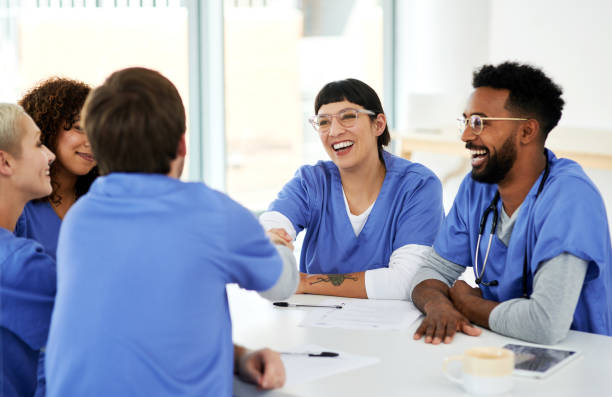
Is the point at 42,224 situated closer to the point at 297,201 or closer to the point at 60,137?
the point at 60,137

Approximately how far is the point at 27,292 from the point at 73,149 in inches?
27.4

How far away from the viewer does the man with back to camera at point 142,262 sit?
1.30 m

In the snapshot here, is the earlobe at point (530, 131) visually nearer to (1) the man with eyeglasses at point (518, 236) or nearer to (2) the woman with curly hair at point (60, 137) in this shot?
(1) the man with eyeglasses at point (518, 236)

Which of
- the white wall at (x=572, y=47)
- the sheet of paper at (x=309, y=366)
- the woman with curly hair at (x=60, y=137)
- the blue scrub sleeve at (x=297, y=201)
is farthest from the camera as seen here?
the white wall at (x=572, y=47)

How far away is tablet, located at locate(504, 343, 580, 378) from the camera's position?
60.8 inches

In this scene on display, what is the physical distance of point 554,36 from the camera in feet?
16.3

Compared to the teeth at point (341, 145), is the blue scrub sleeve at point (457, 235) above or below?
below

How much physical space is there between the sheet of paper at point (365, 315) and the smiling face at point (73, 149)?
2.57 feet

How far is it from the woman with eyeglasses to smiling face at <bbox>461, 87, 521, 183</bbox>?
1.37 ft

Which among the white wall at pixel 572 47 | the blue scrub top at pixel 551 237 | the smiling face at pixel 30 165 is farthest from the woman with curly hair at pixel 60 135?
the white wall at pixel 572 47

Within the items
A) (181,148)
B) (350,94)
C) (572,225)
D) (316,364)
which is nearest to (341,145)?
(350,94)

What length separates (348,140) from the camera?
104 inches

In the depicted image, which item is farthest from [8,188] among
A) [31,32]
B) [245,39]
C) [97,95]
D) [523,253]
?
[245,39]

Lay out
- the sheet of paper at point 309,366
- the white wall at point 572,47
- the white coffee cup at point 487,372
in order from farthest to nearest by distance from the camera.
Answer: the white wall at point 572,47 → the sheet of paper at point 309,366 → the white coffee cup at point 487,372
